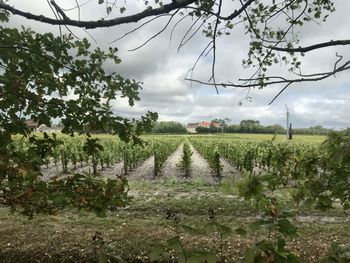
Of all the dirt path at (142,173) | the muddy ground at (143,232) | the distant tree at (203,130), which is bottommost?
the dirt path at (142,173)

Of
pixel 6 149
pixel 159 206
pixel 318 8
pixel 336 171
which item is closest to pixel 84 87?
pixel 6 149

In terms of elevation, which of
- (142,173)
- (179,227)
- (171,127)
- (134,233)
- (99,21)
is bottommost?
(142,173)

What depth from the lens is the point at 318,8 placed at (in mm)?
4258

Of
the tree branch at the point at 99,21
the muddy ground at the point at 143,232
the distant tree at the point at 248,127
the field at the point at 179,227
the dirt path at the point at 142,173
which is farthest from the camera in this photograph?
the distant tree at the point at 248,127

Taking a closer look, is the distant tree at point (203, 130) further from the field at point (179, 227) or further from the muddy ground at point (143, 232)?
the muddy ground at point (143, 232)

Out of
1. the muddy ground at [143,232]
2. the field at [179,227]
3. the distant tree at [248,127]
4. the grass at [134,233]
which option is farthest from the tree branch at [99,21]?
the distant tree at [248,127]

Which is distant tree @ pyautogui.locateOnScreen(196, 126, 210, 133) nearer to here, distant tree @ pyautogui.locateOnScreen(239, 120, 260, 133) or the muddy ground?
distant tree @ pyautogui.locateOnScreen(239, 120, 260, 133)

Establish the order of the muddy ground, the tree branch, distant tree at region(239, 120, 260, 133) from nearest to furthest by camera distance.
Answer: the tree branch
the muddy ground
distant tree at region(239, 120, 260, 133)

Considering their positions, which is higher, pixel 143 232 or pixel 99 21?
pixel 99 21

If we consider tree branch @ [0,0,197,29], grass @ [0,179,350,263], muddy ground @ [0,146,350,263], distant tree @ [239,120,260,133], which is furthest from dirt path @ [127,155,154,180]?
distant tree @ [239,120,260,133]

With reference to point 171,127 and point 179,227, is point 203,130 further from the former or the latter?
point 179,227

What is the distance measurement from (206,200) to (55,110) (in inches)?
305

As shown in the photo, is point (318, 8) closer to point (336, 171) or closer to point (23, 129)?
point (336, 171)

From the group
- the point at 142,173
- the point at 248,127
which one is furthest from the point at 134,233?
the point at 248,127
